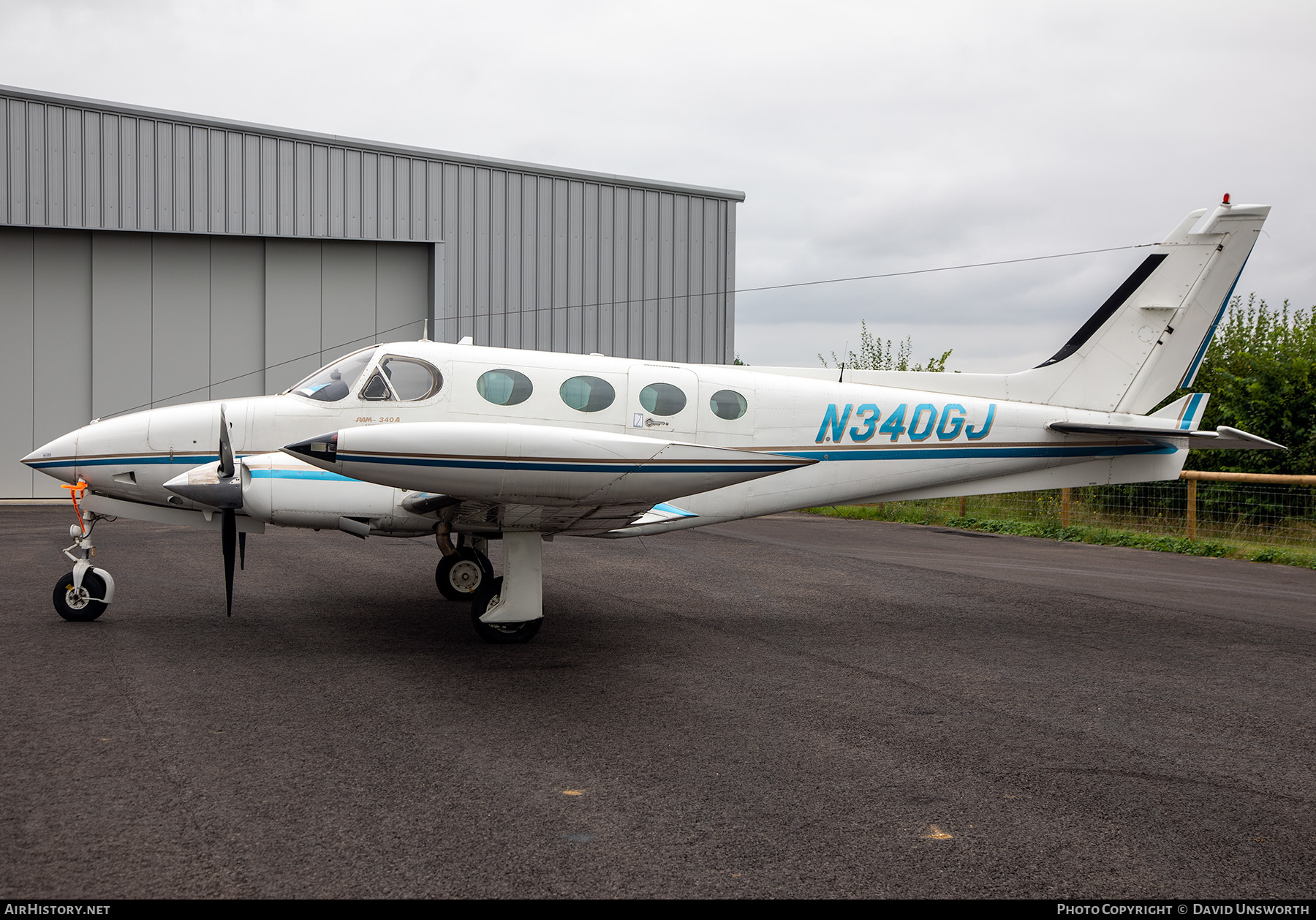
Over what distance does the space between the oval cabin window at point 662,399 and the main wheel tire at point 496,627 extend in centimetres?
205

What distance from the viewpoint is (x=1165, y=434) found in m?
9.34

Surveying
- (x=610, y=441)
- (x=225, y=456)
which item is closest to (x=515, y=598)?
(x=610, y=441)

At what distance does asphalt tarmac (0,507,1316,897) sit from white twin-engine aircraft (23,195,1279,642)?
1.00 m

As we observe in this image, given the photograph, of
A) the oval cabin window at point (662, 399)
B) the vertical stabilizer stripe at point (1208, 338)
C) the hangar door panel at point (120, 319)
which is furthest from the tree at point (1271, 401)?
the hangar door panel at point (120, 319)

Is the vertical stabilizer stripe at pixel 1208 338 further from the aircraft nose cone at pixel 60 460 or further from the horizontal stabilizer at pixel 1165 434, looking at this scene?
the aircraft nose cone at pixel 60 460

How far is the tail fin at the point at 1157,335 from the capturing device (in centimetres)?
974

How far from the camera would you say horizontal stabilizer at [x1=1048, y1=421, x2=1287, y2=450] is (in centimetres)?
927

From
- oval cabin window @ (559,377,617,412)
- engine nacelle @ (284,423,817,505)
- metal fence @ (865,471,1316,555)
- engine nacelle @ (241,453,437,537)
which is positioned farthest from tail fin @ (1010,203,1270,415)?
engine nacelle @ (241,453,437,537)

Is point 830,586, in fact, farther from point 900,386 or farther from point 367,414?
point 367,414

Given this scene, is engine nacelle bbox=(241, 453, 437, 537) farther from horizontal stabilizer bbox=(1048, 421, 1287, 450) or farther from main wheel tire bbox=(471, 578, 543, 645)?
horizontal stabilizer bbox=(1048, 421, 1287, 450)

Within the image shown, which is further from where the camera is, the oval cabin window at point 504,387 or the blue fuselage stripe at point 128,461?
the oval cabin window at point 504,387

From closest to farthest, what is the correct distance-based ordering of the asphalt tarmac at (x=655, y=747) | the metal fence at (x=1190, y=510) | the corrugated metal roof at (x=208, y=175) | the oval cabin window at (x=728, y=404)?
the asphalt tarmac at (x=655, y=747) < the oval cabin window at (x=728, y=404) < the metal fence at (x=1190, y=510) < the corrugated metal roof at (x=208, y=175)

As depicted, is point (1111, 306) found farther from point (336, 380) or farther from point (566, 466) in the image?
point (336, 380)

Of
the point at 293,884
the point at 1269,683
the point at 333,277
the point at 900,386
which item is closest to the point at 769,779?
the point at 293,884
